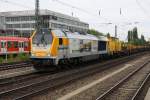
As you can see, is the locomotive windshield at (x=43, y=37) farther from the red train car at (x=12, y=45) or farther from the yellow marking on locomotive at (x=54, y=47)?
the red train car at (x=12, y=45)

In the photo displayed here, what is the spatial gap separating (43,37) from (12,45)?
20155 millimetres

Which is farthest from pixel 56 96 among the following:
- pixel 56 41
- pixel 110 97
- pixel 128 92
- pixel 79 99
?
pixel 56 41

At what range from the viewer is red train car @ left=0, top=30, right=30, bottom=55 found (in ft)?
132

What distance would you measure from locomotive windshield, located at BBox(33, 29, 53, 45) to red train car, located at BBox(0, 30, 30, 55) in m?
17.1

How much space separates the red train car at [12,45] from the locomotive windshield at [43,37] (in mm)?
17144

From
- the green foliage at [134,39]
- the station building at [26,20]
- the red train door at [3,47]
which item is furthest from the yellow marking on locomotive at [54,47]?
the station building at [26,20]

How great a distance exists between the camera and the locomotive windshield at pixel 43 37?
23000 millimetres

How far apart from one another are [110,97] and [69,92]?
6.90ft

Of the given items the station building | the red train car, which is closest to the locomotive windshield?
the red train car

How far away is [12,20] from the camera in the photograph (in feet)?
413

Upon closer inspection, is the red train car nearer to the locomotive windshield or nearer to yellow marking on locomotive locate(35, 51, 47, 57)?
the locomotive windshield

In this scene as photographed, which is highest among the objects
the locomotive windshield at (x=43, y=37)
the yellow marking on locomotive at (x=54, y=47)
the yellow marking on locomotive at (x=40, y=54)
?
the locomotive windshield at (x=43, y=37)

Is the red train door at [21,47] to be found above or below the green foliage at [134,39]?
below

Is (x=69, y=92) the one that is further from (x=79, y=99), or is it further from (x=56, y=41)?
(x=56, y=41)
